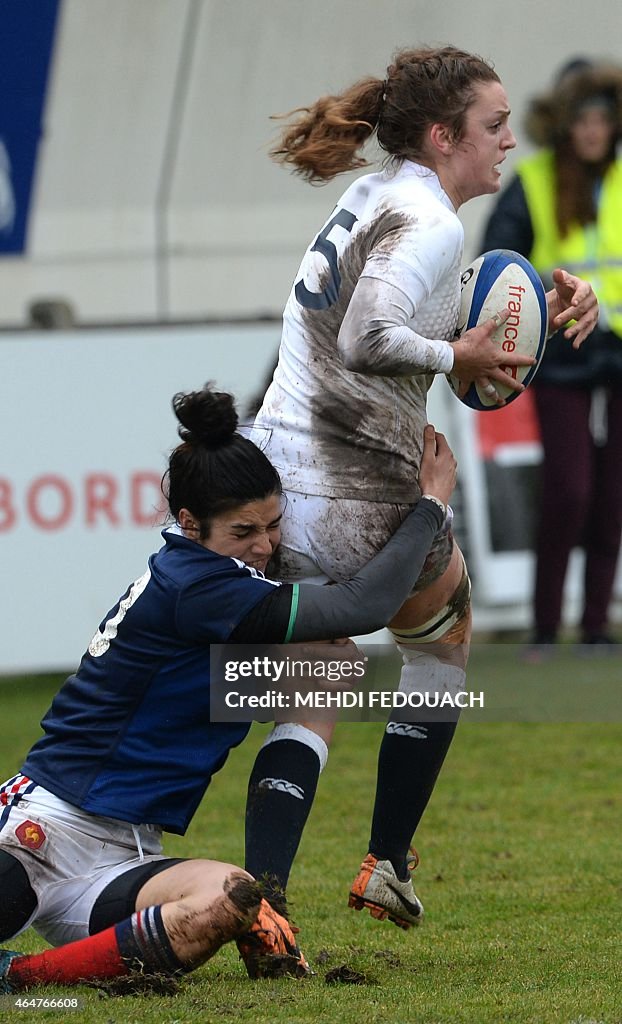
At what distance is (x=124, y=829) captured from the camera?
3494mm

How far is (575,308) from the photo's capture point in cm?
380

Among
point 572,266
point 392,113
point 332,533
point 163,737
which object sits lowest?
point 163,737

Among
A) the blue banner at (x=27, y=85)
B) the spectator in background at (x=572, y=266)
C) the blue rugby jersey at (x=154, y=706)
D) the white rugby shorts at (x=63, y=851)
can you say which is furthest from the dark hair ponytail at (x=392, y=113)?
the blue banner at (x=27, y=85)

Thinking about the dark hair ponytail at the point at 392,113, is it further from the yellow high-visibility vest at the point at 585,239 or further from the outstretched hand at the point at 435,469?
the yellow high-visibility vest at the point at 585,239

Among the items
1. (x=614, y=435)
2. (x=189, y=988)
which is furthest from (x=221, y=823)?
(x=614, y=435)

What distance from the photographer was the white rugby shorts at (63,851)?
339 cm

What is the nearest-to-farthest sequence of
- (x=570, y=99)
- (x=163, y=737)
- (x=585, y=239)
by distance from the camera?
(x=163, y=737) < (x=570, y=99) < (x=585, y=239)

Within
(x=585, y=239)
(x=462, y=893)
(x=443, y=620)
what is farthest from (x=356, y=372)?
(x=585, y=239)

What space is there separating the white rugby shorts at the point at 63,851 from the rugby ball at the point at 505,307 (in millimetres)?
1157

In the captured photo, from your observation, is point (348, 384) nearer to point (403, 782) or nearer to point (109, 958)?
point (403, 782)

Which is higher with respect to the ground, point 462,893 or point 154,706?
point 154,706

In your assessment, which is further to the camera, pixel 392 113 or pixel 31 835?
pixel 392 113

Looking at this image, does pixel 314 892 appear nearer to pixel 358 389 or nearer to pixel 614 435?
pixel 358 389

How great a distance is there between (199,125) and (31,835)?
8.00m
